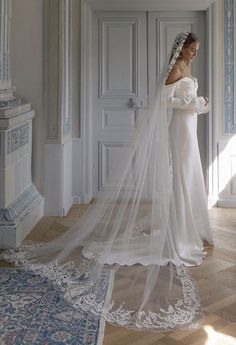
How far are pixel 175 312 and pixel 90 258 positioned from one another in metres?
1.10

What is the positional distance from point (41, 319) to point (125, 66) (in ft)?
13.4

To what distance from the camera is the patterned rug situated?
2.64 meters

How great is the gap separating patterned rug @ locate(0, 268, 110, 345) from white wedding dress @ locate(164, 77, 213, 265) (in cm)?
88

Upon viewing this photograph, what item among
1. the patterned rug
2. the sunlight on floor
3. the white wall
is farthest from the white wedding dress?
the white wall

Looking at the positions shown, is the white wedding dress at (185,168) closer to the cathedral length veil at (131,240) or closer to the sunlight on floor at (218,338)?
the cathedral length veil at (131,240)

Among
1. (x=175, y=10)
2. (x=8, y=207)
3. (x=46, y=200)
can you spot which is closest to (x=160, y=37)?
(x=175, y=10)

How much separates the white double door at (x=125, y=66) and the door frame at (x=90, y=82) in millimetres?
97

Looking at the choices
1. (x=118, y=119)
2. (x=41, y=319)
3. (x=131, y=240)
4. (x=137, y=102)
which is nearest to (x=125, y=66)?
(x=137, y=102)

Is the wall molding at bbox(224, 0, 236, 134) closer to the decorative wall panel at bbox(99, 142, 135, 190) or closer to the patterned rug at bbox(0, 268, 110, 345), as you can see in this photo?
the decorative wall panel at bbox(99, 142, 135, 190)

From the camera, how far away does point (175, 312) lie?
296 centimetres

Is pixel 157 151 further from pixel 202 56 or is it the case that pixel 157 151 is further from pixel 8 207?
pixel 202 56

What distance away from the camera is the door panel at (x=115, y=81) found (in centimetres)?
629

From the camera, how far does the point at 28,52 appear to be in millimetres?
Answer: 5352

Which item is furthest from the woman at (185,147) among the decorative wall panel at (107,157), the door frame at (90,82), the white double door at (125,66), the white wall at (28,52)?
the decorative wall panel at (107,157)
